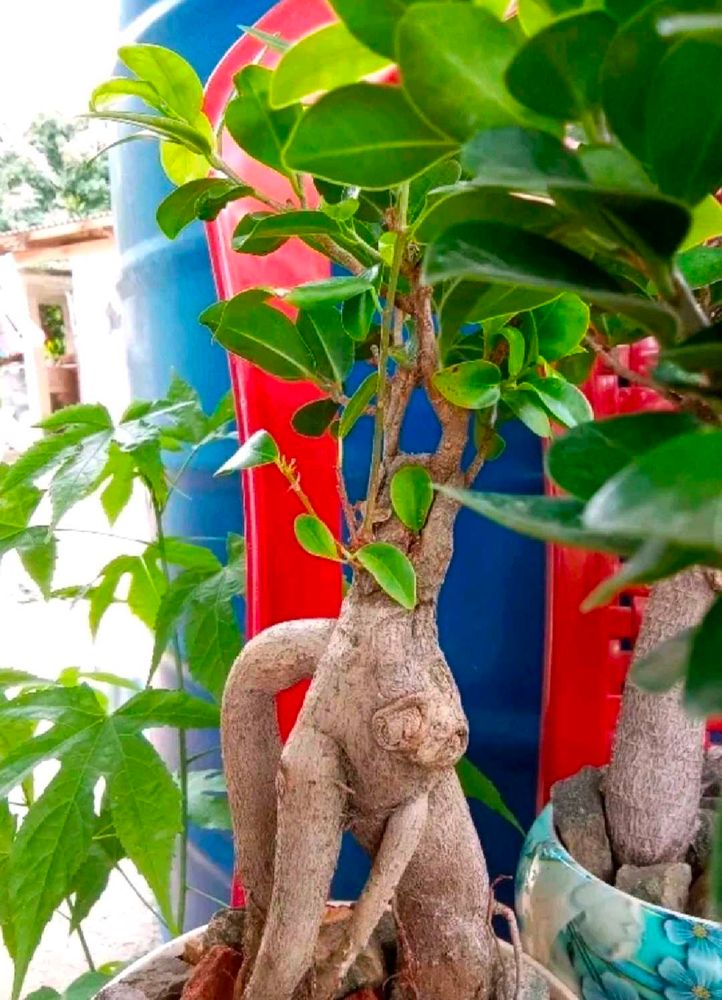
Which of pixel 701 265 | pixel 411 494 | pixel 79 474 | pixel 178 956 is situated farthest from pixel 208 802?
pixel 701 265

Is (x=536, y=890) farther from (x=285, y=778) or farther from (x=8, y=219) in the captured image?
(x=8, y=219)

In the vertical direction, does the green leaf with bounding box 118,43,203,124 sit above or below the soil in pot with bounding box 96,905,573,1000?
above

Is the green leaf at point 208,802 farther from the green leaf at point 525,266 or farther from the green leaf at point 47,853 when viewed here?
the green leaf at point 525,266

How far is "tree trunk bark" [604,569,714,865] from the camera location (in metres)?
0.47

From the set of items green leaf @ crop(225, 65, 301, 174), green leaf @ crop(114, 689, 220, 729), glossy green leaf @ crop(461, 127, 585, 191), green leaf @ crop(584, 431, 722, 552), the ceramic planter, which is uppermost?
green leaf @ crop(225, 65, 301, 174)

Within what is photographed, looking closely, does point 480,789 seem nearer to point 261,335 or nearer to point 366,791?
point 366,791

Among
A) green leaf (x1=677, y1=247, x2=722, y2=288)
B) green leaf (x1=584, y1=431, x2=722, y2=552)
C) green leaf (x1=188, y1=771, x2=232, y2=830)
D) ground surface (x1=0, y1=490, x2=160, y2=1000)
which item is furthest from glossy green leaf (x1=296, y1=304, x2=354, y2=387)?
ground surface (x1=0, y1=490, x2=160, y2=1000)

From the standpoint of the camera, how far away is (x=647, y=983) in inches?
15.8

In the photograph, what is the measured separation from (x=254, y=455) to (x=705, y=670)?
0.77 feet

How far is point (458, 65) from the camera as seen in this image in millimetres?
168

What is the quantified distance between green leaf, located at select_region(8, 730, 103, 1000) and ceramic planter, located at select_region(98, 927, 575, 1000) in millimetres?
44

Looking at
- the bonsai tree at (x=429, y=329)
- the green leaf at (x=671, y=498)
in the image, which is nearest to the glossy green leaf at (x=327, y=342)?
the bonsai tree at (x=429, y=329)

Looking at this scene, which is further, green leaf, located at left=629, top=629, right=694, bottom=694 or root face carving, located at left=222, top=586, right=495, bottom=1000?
Result: root face carving, located at left=222, top=586, right=495, bottom=1000

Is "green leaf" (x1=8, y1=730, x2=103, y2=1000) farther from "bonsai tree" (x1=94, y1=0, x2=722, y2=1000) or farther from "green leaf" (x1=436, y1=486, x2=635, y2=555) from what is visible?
"green leaf" (x1=436, y1=486, x2=635, y2=555)
